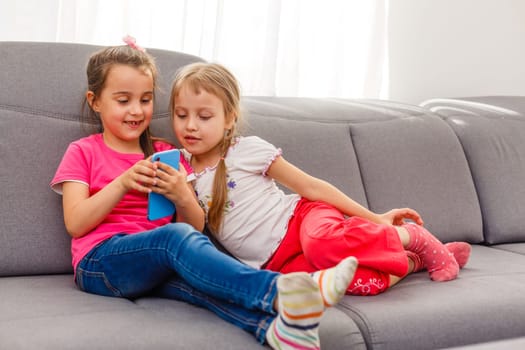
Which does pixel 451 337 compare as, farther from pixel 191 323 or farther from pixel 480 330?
pixel 191 323

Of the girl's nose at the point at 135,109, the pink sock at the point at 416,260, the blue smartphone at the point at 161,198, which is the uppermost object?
the girl's nose at the point at 135,109

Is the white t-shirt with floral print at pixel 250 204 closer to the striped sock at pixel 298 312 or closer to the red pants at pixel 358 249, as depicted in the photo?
the red pants at pixel 358 249

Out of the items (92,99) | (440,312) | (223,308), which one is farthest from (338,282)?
(92,99)

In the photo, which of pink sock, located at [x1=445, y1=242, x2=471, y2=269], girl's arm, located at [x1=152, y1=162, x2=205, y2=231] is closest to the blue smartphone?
girl's arm, located at [x1=152, y1=162, x2=205, y2=231]

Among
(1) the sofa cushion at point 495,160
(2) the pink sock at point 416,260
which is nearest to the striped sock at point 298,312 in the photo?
(2) the pink sock at point 416,260

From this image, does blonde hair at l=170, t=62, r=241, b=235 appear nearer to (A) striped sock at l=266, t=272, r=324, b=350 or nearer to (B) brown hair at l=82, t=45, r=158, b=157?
(B) brown hair at l=82, t=45, r=158, b=157

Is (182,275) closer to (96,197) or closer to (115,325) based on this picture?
(115,325)

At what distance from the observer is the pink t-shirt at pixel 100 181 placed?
1.81m

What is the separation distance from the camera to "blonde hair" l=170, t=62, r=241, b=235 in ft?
6.31

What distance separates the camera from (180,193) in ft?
5.83

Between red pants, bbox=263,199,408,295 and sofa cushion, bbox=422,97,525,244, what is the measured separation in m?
0.83

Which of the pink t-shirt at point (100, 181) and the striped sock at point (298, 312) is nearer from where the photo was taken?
the striped sock at point (298, 312)

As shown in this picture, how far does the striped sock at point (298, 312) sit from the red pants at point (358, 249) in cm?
44

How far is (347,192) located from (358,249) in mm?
507
